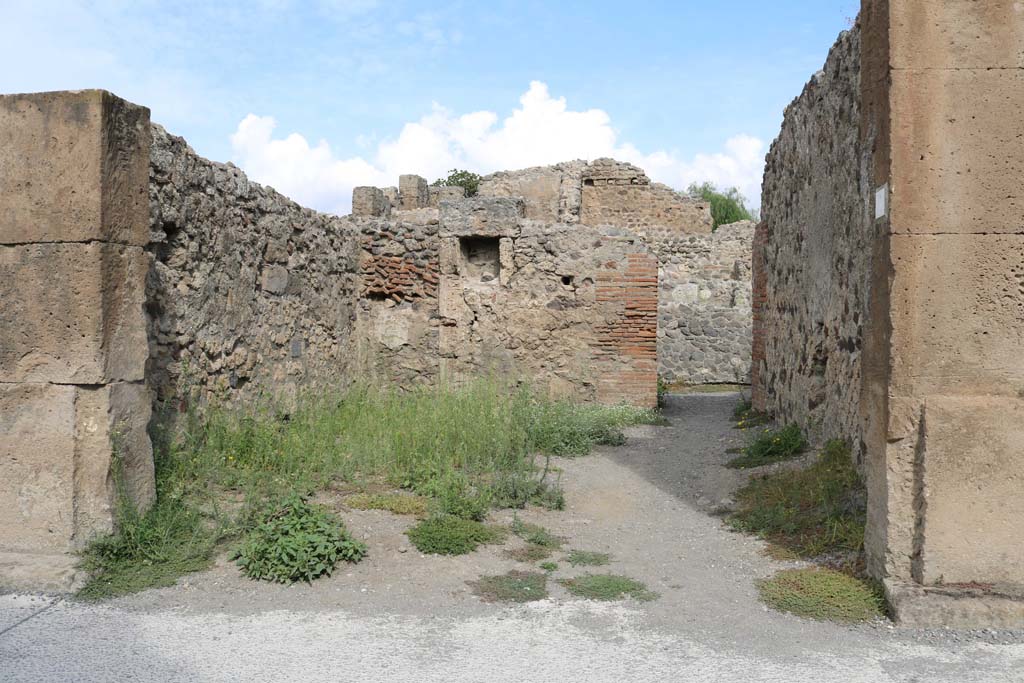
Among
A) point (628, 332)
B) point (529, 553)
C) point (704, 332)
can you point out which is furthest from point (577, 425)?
point (704, 332)

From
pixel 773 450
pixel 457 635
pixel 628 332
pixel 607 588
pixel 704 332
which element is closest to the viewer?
pixel 457 635

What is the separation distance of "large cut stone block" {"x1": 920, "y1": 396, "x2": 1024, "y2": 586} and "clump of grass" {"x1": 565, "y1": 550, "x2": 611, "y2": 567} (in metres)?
1.56

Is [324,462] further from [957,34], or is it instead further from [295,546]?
[957,34]

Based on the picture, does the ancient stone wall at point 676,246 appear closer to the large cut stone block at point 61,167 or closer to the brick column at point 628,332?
the brick column at point 628,332

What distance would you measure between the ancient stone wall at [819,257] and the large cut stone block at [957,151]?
14.6 inches

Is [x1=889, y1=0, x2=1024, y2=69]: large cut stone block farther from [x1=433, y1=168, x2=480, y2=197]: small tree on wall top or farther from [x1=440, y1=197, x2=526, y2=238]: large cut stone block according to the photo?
[x1=433, y1=168, x2=480, y2=197]: small tree on wall top

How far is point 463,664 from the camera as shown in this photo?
125 inches

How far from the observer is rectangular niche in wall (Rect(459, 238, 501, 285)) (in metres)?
9.79

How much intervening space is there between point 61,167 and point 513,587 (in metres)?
3.04

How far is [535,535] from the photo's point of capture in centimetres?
478

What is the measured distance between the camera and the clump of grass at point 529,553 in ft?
14.6

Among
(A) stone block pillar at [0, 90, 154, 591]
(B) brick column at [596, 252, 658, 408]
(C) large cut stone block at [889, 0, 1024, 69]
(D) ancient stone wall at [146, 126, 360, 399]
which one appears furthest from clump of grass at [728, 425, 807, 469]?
(A) stone block pillar at [0, 90, 154, 591]

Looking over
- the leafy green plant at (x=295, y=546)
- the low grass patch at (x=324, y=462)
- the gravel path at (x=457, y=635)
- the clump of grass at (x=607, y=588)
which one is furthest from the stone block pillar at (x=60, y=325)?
the clump of grass at (x=607, y=588)

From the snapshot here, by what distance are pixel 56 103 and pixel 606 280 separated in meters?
6.36
